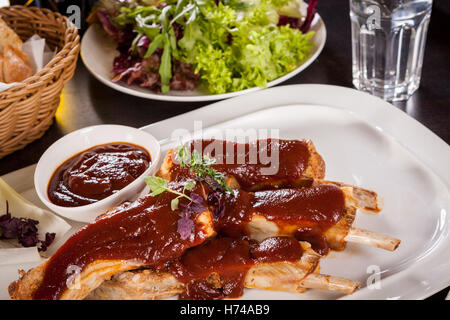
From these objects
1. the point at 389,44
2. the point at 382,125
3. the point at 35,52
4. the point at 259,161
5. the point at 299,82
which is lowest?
the point at 299,82

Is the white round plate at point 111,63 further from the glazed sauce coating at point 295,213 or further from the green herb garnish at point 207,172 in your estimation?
the glazed sauce coating at point 295,213

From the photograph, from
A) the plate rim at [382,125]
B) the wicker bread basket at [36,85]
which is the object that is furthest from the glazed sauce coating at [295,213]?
the wicker bread basket at [36,85]

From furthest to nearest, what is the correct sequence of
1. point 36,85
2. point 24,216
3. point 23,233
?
point 36,85
point 24,216
point 23,233

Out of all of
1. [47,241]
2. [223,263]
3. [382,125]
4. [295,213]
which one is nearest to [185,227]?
[223,263]

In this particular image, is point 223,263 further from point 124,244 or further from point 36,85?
point 36,85

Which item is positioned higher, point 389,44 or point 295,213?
point 389,44

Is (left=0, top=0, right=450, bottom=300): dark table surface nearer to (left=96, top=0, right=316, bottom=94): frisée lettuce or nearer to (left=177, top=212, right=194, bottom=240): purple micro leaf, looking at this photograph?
(left=96, top=0, right=316, bottom=94): frisée lettuce
